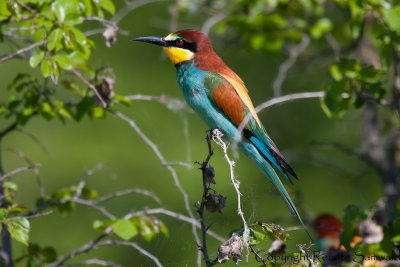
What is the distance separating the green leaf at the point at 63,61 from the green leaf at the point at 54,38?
0.04 meters

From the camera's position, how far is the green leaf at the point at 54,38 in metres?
1.99

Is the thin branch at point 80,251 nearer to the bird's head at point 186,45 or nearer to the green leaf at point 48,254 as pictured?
the green leaf at point 48,254

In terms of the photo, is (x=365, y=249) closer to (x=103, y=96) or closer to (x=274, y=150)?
(x=274, y=150)

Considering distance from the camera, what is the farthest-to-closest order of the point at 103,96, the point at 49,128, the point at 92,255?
the point at 49,128
the point at 92,255
the point at 103,96

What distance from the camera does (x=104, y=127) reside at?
5648 millimetres

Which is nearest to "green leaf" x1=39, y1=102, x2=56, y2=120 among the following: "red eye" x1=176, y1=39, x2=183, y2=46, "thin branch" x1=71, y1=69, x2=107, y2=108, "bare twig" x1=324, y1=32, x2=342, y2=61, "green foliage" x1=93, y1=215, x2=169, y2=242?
"thin branch" x1=71, y1=69, x2=107, y2=108

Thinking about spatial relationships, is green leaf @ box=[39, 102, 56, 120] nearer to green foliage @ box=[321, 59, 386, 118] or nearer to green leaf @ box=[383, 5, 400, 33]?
green foliage @ box=[321, 59, 386, 118]

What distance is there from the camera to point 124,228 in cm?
202

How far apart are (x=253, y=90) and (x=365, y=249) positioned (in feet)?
12.6

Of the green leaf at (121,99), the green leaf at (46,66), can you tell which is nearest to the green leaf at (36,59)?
the green leaf at (46,66)

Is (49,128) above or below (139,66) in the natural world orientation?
below

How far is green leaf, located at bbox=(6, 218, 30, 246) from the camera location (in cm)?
178

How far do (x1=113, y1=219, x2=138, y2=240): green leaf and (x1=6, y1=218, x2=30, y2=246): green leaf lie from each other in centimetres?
32

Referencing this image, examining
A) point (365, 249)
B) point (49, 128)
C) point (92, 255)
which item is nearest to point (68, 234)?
point (92, 255)
